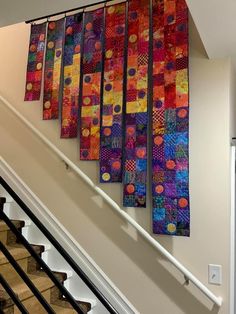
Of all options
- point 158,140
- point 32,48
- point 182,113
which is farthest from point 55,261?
point 32,48

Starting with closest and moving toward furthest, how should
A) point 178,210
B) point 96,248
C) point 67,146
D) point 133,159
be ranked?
point 178,210, point 133,159, point 96,248, point 67,146

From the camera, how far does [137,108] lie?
2301mm

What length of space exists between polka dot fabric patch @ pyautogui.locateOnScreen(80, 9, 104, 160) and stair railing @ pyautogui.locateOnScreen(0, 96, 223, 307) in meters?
0.16

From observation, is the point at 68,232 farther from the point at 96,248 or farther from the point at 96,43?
the point at 96,43

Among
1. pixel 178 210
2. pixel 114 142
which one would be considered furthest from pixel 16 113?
pixel 178 210

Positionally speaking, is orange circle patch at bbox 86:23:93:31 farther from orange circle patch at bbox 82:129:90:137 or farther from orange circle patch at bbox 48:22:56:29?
orange circle patch at bbox 82:129:90:137

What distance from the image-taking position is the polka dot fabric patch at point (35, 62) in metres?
2.75

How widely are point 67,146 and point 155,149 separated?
79 centimetres

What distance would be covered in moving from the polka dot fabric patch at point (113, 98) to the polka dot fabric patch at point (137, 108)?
2.5 inches

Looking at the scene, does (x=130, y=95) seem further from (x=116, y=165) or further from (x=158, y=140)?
(x=116, y=165)

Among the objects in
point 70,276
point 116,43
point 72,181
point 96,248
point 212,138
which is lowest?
point 70,276

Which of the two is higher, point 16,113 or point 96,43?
point 96,43

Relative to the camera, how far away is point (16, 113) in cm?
284

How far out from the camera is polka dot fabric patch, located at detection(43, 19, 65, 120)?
105 inches
